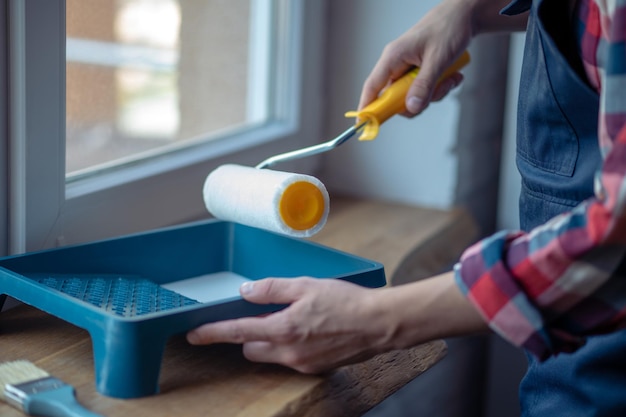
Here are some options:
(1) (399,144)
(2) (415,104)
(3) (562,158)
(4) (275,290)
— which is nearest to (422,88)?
(2) (415,104)

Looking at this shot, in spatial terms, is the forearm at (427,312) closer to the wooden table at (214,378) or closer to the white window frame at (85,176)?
the wooden table at (214,378)

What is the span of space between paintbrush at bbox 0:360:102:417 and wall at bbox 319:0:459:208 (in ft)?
2.63

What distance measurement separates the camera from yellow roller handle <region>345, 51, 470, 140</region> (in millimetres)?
836

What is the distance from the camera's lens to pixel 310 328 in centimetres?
62

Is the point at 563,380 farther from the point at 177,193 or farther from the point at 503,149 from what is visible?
the point at 503,149

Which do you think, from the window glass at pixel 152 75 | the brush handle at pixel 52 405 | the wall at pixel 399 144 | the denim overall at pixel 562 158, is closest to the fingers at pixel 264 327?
the brush handle at pixel 52 405

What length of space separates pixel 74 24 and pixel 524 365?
0.90 meters

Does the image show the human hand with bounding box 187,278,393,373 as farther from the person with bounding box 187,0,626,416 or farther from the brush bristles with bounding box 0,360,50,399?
the brush bristles with bounding box 0,360,50,399

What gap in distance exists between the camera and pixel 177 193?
1.04 meters

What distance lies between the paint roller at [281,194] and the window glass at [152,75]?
20 cm

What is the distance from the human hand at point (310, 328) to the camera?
609mm

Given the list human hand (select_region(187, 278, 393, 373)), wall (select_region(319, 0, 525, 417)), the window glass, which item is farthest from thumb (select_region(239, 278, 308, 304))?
wall (select_region(319, 0, 525, 417))

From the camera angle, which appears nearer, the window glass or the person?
the person

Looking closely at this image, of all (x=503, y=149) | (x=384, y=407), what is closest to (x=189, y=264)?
(x=384, y=407)
